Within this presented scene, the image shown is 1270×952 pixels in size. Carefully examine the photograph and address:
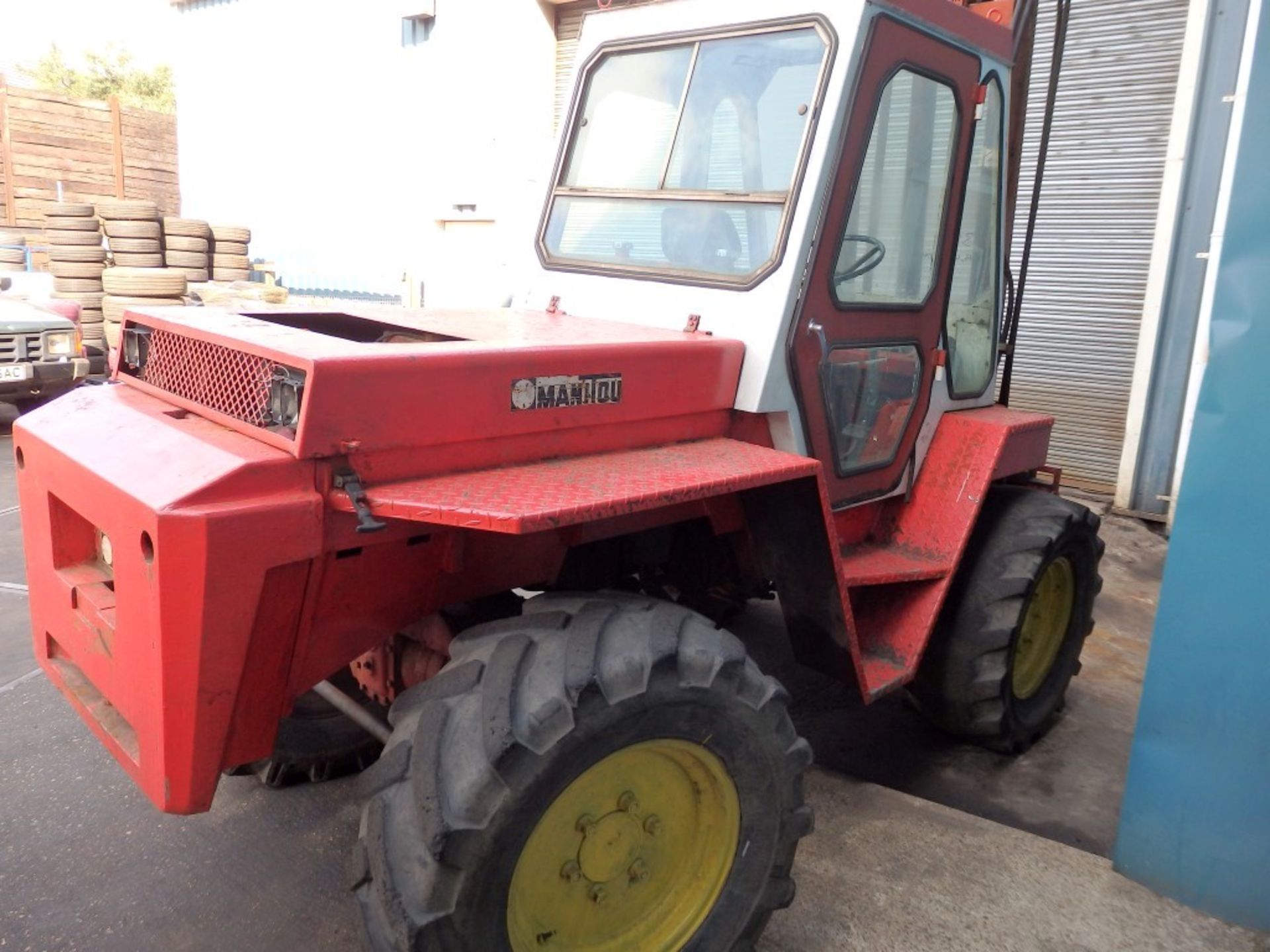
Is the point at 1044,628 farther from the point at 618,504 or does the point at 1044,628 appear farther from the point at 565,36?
the point at 565,36

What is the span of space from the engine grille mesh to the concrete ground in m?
1.42

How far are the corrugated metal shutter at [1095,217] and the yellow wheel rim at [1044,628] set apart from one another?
351cm

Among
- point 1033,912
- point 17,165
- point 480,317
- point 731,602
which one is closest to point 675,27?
point 480,317

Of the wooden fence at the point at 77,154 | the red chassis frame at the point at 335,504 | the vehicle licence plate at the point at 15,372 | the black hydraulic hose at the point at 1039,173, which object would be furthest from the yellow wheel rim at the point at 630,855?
the wooden fence at the point at 77,154

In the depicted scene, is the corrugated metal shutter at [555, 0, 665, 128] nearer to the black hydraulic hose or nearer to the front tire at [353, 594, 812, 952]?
the black hydraulic hose

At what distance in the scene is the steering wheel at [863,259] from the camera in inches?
113

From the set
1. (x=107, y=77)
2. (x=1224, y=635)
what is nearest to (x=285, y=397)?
(x=1224, y=635)

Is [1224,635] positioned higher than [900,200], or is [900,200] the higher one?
[900,200]

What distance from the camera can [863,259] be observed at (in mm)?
2969

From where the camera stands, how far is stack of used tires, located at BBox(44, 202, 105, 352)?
11.3 m

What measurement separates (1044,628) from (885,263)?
1777 mm

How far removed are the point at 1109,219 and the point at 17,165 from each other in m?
14.3

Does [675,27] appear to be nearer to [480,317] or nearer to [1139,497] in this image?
[480,317]

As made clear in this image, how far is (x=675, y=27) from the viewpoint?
3.08 meters
